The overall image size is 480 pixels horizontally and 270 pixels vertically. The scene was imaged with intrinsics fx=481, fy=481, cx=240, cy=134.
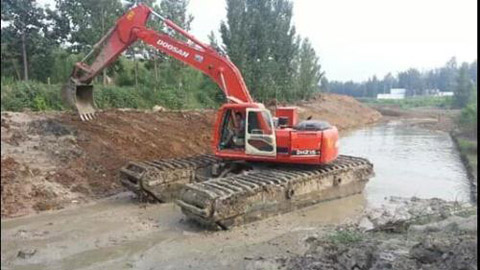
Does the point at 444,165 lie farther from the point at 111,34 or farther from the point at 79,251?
the point at 79,251

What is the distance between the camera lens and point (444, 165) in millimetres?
15891

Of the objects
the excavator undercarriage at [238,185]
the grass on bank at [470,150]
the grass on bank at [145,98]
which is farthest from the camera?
the grass on bank at [470,150]

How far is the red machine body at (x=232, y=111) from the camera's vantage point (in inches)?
348

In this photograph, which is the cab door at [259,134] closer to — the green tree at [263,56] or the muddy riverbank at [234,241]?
the muddy riverbank at [234,241]

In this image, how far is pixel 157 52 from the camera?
41.2ft

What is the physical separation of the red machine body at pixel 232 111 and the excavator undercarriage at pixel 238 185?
1.33 feet

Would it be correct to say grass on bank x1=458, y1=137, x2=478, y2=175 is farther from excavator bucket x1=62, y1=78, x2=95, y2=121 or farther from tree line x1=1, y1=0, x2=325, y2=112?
excavator bucket x1=62, y1=78, x2=95, y2=121

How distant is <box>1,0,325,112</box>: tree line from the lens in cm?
313

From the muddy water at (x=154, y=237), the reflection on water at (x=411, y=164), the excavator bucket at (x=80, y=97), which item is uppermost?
the excavator bucket at (x=80, y=97)

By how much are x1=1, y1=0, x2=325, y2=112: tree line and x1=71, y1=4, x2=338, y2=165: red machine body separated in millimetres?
326

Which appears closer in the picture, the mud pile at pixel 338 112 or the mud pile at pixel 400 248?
the mud pile at pixel 400 248

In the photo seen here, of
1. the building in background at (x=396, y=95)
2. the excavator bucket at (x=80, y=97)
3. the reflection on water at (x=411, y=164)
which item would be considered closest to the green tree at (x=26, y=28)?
the excavator bucket at (x=80, y=97)

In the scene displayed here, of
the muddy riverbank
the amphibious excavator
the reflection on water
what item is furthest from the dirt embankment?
the reflection on water

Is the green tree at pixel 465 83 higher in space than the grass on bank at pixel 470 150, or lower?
higher
